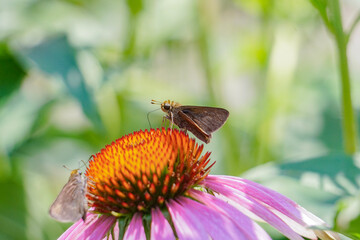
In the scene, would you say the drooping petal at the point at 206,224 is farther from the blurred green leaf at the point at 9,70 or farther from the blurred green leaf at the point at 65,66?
the blurred green leaf at the point at 9,70

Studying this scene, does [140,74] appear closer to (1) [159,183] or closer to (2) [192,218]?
(1) [159,183]

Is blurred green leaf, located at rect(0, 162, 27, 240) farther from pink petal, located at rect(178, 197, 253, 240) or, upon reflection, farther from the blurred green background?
pink petal, located at rect(178, 197, 253, 240)

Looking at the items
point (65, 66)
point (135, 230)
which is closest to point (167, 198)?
point (135, 230)

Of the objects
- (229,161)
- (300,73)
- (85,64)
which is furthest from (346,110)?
(300,73)

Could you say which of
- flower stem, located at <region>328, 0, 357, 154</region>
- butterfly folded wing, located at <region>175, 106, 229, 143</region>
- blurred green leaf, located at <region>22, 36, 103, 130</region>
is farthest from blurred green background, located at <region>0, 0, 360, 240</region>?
butterfly folded wing, located at <region>175, 106, 229, 143</region>

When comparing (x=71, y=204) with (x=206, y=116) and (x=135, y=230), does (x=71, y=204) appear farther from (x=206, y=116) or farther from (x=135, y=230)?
(x=206, y=116)

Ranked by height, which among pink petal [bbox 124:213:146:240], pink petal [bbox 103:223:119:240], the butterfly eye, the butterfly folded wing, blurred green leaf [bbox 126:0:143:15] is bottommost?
pink petal [bbox 103:223:119:240]
